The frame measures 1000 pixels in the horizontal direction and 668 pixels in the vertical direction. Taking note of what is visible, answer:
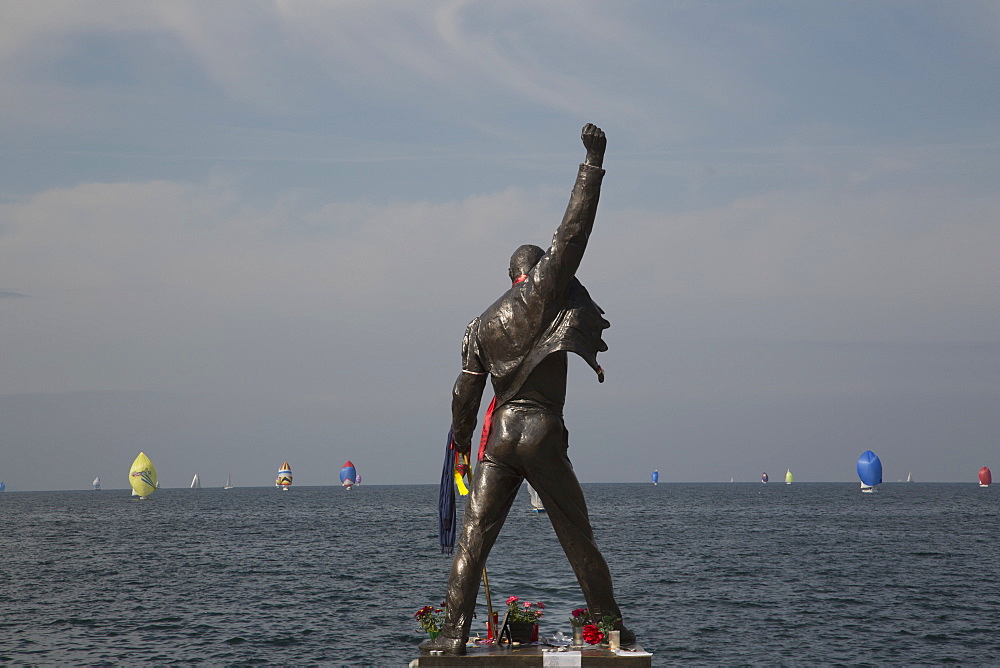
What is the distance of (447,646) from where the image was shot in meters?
9.40

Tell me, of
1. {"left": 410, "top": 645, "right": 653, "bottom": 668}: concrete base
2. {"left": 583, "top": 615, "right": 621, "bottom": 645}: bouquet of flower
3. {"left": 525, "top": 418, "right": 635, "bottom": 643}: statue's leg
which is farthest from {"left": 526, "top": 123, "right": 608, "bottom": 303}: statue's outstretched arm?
{"left": 410, "top": 645, "right": 653, "bottom": 668}: concrete base

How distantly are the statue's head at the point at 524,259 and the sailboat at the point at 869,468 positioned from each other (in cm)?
13760

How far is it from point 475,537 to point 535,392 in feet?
5.03

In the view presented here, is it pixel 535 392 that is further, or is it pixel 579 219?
pixel 535 392

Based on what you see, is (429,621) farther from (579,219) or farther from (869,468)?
(869,468)

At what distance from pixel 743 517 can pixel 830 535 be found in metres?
28.2

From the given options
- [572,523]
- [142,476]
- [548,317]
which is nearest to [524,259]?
[548,317]

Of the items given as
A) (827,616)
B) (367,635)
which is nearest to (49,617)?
(367,635)

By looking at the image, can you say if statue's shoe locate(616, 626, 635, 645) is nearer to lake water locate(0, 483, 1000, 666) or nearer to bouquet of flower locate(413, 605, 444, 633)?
bouquet of flower locate(413, 605, 444, 633)

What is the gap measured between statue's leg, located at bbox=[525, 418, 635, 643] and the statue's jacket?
0.74 m

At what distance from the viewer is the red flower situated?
9.62 metres

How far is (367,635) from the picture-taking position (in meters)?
26.6

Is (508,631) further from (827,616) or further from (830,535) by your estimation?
(830,535)

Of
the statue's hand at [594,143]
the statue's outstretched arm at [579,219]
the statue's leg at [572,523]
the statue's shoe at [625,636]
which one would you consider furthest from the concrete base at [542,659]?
the statue's hand at [594,143]
